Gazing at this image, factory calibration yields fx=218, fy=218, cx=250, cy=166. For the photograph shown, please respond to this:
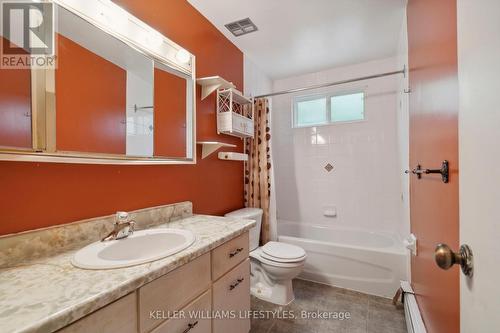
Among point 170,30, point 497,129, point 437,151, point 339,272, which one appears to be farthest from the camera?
point 339,272

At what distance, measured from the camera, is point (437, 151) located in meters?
1.01

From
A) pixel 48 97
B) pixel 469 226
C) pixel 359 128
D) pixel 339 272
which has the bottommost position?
pixel 339 272

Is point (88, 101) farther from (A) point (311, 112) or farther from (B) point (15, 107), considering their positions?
(A) point (311, 112)

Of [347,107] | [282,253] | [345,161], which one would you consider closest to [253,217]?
[282,253]

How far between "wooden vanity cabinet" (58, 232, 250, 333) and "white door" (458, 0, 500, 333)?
892mm

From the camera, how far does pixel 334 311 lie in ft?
6.01

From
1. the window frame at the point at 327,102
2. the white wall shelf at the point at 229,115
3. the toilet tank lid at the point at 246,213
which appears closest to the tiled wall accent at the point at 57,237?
the toilet tank lid at the point at 246,213

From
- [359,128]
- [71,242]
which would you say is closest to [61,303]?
[71,242]

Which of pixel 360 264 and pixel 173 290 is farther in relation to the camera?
pixel 360 264

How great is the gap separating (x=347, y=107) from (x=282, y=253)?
2.07 meters

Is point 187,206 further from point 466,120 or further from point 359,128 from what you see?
point 359,128

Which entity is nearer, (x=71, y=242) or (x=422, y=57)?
(x=71, y=242)

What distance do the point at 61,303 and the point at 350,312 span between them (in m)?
2.02

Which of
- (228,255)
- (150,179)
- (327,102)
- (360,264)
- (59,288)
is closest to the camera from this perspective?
(59,288)
